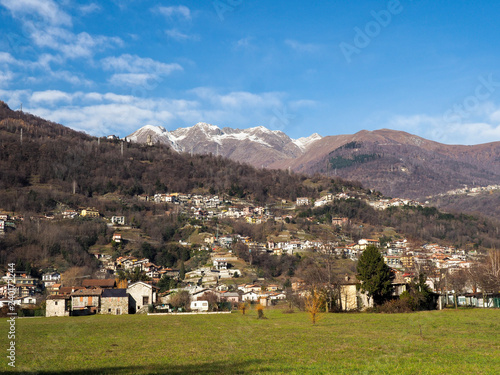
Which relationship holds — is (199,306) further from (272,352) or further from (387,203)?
(387,203)

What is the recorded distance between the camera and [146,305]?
55031mm

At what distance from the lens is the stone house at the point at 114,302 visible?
51031 mm

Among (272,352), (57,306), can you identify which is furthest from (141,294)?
(272,352)

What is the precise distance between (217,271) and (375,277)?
55190 millimetres

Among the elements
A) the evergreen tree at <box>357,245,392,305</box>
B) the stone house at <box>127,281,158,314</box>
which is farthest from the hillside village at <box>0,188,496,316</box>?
the evergreen tree at <box>357,245,392,305</box>

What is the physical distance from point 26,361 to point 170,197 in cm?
15381

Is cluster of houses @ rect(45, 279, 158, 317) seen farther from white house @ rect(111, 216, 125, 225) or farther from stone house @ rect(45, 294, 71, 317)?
white house @ rect(111, 216, 125, 225)

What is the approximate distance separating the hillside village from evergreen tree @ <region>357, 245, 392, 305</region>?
1651 millimetres

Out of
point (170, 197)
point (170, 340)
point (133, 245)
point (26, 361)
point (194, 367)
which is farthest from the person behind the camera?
point (170, 197)

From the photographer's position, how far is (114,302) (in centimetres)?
5169

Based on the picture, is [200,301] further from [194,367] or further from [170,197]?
[170,197]

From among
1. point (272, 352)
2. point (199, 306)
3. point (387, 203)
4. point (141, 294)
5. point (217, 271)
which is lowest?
point (199, 306)

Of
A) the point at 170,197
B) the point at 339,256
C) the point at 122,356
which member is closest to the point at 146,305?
the point at 122,356

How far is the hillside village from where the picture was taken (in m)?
51.0
